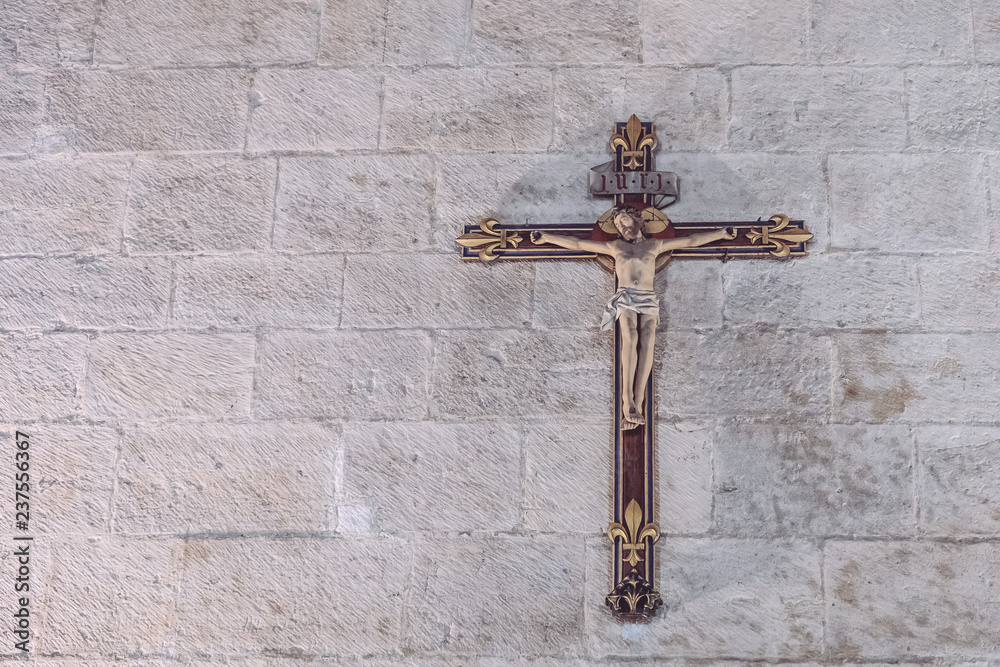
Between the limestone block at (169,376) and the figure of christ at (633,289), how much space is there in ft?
4.74

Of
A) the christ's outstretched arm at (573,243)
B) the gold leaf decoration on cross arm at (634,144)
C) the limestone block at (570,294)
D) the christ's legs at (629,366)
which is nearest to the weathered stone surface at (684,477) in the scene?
the christ's legs at (629,366)

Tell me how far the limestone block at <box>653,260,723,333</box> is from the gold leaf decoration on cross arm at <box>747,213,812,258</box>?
20 centimetres

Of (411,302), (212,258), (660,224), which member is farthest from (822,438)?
(212,258)

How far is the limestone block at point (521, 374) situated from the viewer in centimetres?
379

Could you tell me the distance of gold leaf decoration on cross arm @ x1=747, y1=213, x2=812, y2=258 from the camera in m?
3.85

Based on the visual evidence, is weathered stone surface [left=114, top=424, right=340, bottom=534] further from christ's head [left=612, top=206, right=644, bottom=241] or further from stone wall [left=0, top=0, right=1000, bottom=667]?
christ's head [left=612, top=206, right=644, bottom=241]

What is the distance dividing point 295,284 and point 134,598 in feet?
4.88

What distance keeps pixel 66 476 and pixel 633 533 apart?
244cm

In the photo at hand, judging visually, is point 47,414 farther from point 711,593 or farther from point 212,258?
point 711,593

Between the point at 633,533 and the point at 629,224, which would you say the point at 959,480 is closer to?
the point at 633,533

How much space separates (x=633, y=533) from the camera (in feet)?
11.9

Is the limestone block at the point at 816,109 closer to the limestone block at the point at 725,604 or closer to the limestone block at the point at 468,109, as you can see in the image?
the limestone block at the point at 468,109

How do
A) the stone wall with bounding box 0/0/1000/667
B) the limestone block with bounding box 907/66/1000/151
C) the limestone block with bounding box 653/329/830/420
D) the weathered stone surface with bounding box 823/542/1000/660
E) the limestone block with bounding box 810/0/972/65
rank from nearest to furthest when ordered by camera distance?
the weathered stone surface with bounding box 823/542/1000/660 → the stone wall with bounding box 0/0/1000/667 → the limestone block with bounding box 653/329/830/420 → the limestone block with bounding box 907/66/1000/151 → the limestone block with bounding box 810/0/972/65

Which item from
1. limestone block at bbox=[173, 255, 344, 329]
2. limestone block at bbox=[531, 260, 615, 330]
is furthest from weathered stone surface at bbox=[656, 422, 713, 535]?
limestone block at bbox=[173, 255, 344, 329]
